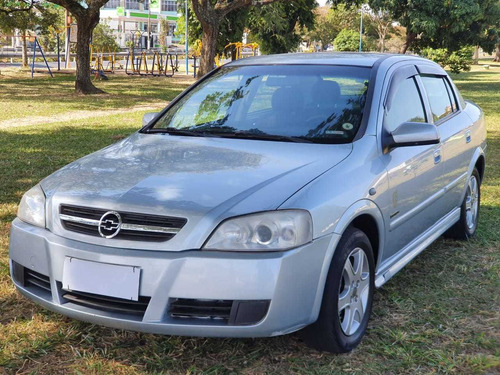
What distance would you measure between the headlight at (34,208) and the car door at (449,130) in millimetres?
2750

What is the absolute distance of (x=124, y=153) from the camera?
385 cm

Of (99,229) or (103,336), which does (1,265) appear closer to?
(103,336)

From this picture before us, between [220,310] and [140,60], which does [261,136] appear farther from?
[140,60]

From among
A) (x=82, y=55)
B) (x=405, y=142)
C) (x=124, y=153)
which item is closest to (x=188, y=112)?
(x=124, y=153)

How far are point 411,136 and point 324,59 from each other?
994 mm

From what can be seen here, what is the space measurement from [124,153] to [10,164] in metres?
Result: 5.03

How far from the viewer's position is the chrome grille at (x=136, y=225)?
9.62ft

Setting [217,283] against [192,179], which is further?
[192,179]

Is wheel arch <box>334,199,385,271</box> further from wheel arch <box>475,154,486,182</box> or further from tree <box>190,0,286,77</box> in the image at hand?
tree <box>190,0,286,77</box>

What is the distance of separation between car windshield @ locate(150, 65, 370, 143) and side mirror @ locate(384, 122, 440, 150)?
22 cm

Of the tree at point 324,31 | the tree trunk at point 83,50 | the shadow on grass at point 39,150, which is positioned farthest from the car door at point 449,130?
the tree at point 324,31

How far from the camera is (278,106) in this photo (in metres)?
4.16

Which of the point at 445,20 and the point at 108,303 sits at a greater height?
the point at 445,20

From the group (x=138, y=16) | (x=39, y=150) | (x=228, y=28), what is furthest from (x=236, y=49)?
(x=138, y=16)
